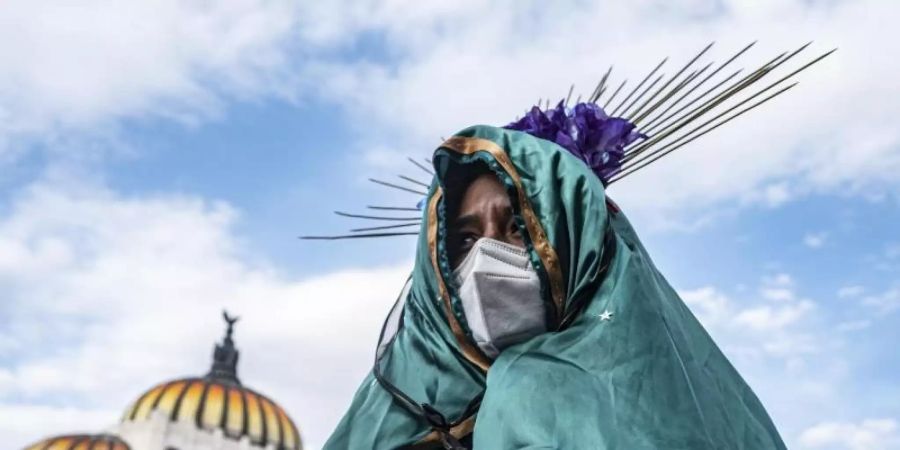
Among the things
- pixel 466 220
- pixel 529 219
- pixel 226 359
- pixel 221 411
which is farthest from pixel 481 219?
pixel 226 359

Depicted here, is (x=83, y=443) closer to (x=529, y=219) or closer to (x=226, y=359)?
(x=226, y=359)

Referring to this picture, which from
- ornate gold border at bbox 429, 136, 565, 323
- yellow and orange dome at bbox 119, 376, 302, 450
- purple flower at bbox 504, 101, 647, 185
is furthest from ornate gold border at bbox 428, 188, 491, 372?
yellow and orange dome at bbox 119, 376, 302, 450

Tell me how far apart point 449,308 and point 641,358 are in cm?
51

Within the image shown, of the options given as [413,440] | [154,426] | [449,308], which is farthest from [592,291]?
[154,426]

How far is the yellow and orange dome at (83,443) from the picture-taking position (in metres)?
30.2

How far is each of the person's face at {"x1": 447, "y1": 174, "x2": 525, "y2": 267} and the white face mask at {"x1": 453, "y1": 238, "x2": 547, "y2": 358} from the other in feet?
0.41

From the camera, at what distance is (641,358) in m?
2.58

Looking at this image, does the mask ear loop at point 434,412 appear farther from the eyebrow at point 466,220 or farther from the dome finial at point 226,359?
the dome finial at point 226,359

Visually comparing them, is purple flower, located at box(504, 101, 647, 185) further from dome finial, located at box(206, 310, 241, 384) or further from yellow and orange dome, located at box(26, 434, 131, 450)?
dome finial, located at box(206, 310, 241, 384)

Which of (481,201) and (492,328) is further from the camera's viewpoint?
(481,201)

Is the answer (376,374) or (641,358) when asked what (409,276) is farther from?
(641,358)

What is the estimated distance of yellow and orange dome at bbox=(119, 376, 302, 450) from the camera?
31.1m

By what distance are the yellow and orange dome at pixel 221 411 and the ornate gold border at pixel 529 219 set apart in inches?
1153

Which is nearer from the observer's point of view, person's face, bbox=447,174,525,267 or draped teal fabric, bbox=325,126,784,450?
draped teal fabric, bbox=325,126,784,450
